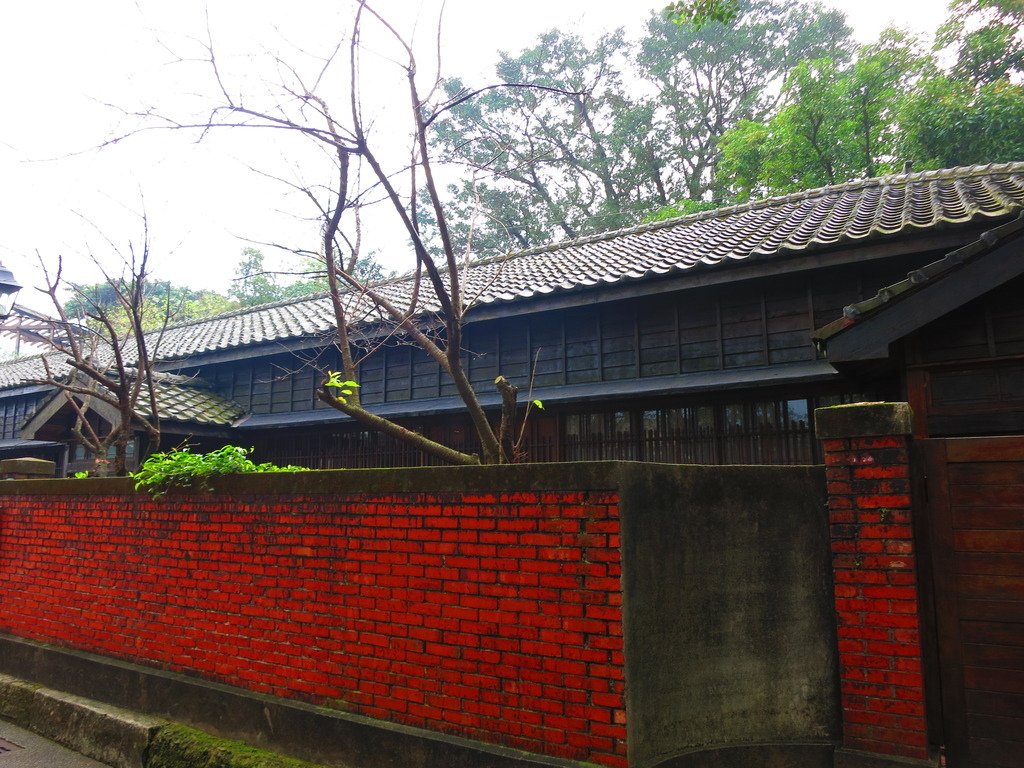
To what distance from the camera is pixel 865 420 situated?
12.6 ft

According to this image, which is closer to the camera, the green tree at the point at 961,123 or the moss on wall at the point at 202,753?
the moss on wall at the point at 202,753

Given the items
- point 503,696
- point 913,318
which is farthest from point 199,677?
point 913,318

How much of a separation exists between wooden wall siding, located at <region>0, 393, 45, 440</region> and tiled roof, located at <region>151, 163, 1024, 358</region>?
462 centimetres

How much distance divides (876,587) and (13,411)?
1924cm

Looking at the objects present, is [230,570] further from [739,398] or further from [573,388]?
[739,398]

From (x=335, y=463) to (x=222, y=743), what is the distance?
262 inches

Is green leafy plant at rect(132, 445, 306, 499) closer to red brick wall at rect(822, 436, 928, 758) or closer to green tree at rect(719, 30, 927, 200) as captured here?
red brick wall at rect(822, 436, 928, 758)

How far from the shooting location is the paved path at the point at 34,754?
527cm

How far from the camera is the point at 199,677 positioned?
5.26 meters

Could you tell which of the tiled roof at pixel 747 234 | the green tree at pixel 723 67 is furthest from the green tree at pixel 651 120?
the tiled roof at pixel 747 234

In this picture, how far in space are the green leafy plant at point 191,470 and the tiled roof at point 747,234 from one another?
1.55 meters

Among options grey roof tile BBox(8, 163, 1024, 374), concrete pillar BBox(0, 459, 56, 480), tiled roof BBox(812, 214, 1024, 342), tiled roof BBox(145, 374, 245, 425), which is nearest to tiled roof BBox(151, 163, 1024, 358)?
Answer: grey roof tile BBox(8, 163, 1024, 374)

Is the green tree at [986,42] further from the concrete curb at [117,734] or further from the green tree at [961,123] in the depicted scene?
the concrete curb at [117,734]

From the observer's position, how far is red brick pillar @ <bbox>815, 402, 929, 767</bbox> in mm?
3617
